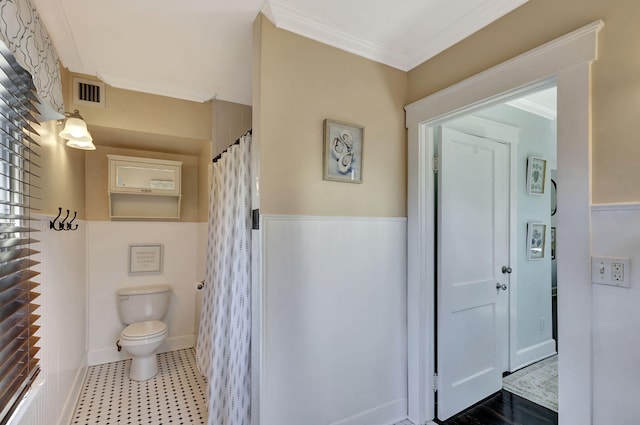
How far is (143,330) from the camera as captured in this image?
260 cm

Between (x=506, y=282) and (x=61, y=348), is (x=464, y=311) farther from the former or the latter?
(x=61, y=348)

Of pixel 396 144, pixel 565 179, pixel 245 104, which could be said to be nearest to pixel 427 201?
pixel 396 144

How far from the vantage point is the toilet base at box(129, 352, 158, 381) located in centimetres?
256

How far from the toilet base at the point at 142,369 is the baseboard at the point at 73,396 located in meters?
0.36

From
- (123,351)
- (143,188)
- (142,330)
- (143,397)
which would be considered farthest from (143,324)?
(143,188)

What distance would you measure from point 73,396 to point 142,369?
1.57 feet

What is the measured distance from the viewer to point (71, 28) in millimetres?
1826

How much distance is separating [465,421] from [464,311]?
73cm

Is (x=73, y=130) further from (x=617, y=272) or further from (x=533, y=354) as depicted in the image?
(x=533, y=354)

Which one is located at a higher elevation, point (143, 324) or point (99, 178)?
point (99, 178)

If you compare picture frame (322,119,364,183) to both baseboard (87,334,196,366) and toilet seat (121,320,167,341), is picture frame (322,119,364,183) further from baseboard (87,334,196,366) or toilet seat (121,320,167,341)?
baseboard (87,334,196,366)

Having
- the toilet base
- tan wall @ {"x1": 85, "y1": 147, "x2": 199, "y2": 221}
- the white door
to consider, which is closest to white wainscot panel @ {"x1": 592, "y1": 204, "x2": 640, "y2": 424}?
the white door

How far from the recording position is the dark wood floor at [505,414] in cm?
208

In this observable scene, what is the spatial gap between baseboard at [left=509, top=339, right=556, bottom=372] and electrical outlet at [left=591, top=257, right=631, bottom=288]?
6.36 ft
